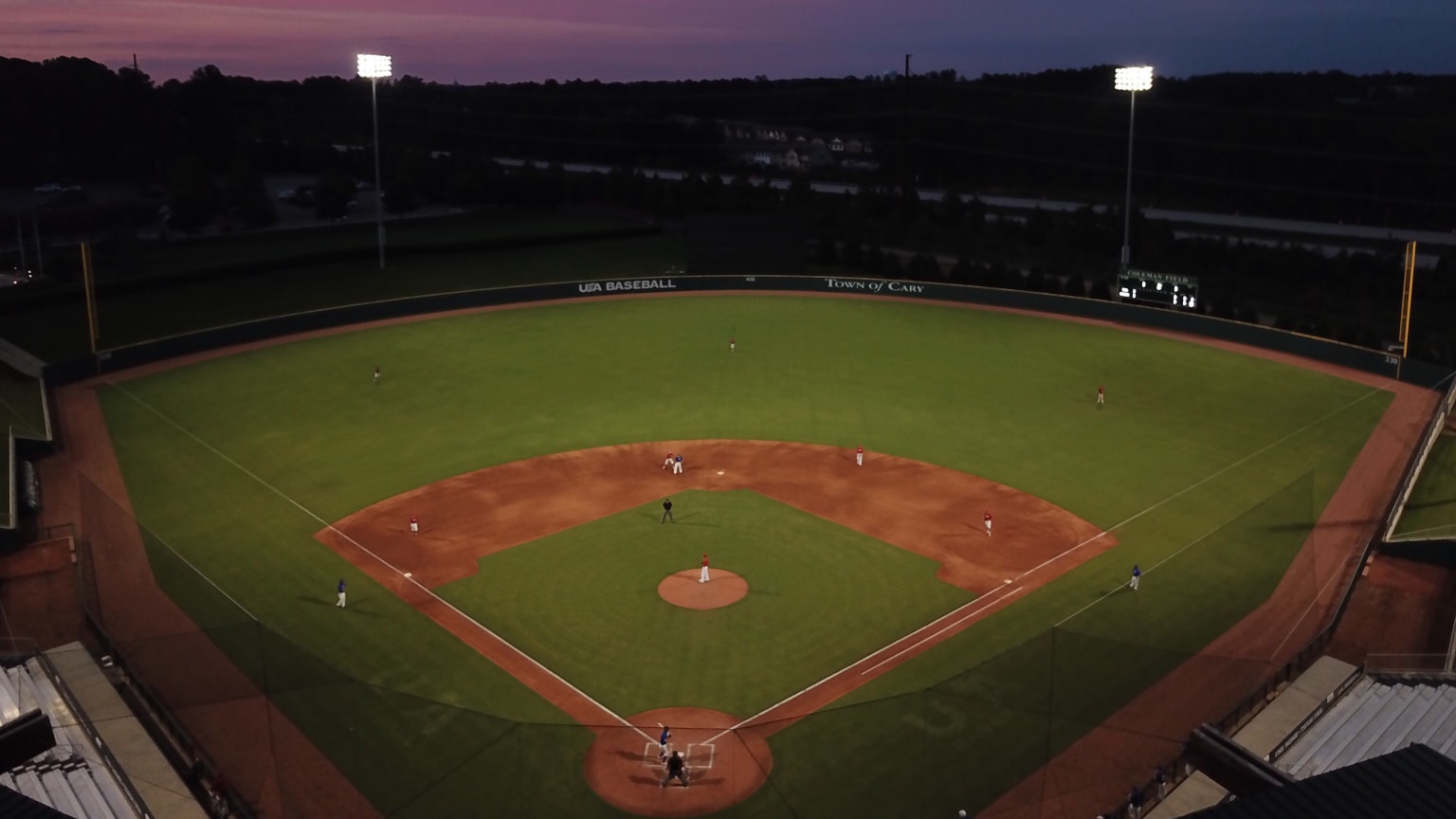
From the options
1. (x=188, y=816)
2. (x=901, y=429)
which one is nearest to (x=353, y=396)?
(x=901, y=429)

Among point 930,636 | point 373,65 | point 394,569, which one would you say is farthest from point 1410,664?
point 373,65

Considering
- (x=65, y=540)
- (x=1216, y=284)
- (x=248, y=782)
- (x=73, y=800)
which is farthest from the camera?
(x=1216, y=284)

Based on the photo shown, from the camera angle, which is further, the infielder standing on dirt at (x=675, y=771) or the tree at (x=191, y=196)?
the tree at (x=191, y=196)

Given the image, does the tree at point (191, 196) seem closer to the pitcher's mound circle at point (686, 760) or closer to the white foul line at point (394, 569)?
the white foul line at point (394, 569)

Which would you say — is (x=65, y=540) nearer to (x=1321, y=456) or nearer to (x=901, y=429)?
(x=901, y=429)

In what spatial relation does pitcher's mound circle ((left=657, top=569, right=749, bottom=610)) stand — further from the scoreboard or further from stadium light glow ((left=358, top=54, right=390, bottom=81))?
stadium light glow ((left=358, top=54, right=390, bottom=81))

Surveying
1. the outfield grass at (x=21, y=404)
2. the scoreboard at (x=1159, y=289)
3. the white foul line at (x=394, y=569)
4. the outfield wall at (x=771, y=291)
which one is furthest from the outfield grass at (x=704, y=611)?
the scoreboard at (x=1159, y=289)

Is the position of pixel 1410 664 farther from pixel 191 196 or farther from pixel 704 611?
pixel 191 196
